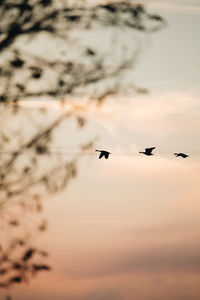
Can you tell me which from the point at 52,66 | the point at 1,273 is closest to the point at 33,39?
the point at 52,66

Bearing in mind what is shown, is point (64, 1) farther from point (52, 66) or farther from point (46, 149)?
point (46, 149)

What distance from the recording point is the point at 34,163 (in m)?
9.81

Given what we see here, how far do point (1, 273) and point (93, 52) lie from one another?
399 centimetres

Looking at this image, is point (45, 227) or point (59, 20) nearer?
point (45, 227)

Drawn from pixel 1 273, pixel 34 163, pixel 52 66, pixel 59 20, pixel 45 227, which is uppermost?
pixel 59 20

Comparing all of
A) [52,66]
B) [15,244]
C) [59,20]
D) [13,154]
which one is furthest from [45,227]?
[59,20]

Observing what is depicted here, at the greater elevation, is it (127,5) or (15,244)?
(127,5)

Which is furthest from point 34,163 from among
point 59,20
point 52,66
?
point 59,20

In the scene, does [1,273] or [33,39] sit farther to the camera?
[33,39]

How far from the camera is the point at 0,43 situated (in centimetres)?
1012

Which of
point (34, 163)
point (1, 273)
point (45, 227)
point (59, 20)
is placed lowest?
point (1, 273)

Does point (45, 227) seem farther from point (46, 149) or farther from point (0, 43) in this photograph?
point (0, 43)

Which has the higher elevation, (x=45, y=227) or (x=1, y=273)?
(x=45, y=227)

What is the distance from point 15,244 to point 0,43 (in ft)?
10.7
